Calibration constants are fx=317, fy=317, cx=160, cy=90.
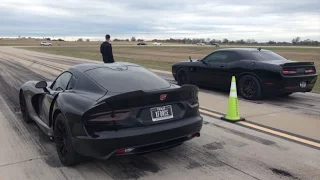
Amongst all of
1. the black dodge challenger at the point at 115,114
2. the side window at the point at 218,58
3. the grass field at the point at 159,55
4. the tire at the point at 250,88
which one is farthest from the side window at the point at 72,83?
the grass field at the point at 159,55

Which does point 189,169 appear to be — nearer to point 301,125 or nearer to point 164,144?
point 164,144

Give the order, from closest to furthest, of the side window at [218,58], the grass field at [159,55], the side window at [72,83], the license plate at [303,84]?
the side window at [72,83] → the license plate at [303,84] → the side window at [218,58] → the grass field at [159,55]

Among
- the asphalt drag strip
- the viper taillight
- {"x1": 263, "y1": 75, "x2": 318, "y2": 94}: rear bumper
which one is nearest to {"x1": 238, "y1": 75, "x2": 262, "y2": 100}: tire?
{"x1": 263, "y1": 75, "x2": 318, "y2": 94}: rear bumper

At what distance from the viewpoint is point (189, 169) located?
414 cm

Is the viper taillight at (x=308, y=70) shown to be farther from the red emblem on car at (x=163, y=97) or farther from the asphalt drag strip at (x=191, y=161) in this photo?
the red emblem on car at (x=163, y=97)

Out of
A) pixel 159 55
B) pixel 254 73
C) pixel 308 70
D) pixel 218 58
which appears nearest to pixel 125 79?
pixel 254 73

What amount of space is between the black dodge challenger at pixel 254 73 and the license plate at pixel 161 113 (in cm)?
538

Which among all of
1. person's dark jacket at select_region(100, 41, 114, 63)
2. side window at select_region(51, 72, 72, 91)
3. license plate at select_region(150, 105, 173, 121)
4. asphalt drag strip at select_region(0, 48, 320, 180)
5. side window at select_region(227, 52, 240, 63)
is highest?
person's dark jacket at select_region(100, 41, 114, 63)

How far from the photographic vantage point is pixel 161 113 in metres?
4.11

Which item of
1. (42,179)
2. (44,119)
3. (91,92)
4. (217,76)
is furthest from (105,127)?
(217,76)

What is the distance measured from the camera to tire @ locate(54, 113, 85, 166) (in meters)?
4.11

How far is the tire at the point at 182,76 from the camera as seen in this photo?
11.5 m

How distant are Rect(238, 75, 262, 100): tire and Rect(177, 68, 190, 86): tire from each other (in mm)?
2419

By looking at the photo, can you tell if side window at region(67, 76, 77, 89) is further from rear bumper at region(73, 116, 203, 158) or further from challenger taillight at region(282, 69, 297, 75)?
challenger taillight at region(282, 69, 297, 75)
